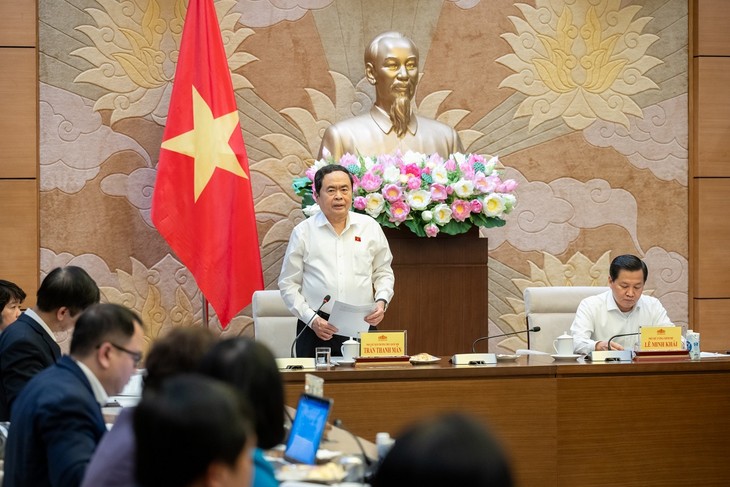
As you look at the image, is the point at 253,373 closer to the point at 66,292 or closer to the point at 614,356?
the point at 66,292

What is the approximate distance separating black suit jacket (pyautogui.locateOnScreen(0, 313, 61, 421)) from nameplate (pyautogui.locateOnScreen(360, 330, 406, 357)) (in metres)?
1.34

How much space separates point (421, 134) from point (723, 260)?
2.37 m

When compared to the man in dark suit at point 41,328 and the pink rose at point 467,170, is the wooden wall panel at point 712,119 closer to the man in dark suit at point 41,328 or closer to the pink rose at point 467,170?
the pink rose at point 467,170

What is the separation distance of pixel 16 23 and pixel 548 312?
3643 millimetres

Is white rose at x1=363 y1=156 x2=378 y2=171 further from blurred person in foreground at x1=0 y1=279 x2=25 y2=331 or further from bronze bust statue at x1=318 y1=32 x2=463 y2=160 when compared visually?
blurred person in foreground at x1=0 y1=279 x2=25 y2=331

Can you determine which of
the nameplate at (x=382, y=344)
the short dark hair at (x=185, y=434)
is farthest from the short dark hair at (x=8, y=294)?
the short dark hair at (x=185, y=434)

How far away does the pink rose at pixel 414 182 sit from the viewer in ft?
16.7

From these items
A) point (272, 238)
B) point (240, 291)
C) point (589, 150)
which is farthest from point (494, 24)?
point (240, 291)

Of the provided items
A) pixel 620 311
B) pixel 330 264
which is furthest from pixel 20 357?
pixel 620 311

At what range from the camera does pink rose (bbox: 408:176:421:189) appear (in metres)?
5.10

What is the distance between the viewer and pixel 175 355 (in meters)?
1.96

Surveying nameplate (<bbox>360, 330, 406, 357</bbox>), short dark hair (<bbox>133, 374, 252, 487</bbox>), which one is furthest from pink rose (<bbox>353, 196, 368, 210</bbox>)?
short dark hair (<bbox>133, 374, 252, 487</bbox>)

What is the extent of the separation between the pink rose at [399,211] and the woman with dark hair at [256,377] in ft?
10.6

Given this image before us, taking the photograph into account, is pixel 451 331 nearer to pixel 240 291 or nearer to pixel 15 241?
pixel 240 291
